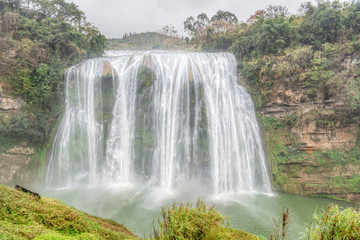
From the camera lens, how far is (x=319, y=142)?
12.3 metres

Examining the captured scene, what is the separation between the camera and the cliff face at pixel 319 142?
38.4ft

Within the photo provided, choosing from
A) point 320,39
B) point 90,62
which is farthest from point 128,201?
point 320,39

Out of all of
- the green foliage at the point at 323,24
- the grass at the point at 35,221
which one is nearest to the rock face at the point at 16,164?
the grass at the point at 35,221

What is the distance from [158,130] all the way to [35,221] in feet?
36.2

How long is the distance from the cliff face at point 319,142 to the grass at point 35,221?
12313mm

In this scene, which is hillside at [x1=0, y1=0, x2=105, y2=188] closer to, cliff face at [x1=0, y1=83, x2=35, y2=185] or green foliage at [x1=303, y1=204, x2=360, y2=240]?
cliff face at [x1=0, y1=83, x2=35, y2=185]

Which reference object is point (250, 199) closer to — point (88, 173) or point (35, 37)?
point (88, 173)

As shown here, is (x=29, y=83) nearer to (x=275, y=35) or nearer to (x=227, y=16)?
(x=275, y=35)

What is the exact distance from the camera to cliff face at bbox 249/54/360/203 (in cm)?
1170

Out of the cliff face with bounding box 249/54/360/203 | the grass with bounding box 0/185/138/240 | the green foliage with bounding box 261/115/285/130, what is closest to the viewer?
the grass with bounding box 0/185/138/240

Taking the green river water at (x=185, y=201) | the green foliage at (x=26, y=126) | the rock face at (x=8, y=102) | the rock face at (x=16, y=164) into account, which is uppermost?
the rock face at (x=8, y=102)

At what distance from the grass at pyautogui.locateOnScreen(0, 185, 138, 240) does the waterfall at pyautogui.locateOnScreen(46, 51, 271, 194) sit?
32.4 ft

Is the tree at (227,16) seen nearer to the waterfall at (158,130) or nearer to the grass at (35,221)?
the waterfall at (158,130)

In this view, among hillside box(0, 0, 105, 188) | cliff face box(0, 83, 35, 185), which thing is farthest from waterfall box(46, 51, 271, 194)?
cliff face box(0, 83, 35, 185)
